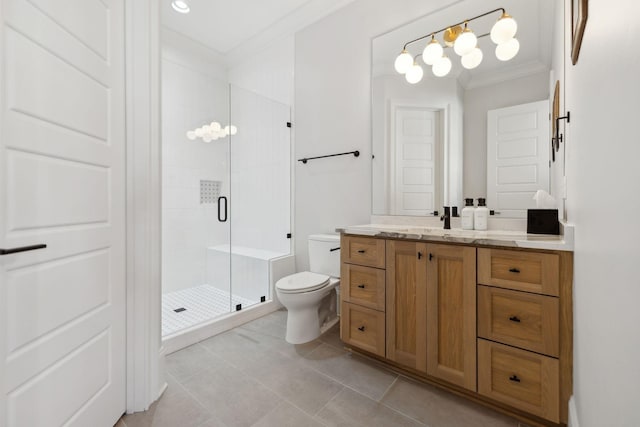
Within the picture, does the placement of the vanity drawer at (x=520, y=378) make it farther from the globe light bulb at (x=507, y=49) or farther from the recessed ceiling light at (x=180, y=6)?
the recessed ceiling light at (x=180, y=6)

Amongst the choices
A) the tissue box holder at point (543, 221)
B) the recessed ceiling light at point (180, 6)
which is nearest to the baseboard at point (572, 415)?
the tissue box holder at point (543, 221)

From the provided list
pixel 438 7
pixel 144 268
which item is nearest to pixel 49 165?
pixel 144 268

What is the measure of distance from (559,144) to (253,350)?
2.31 metres

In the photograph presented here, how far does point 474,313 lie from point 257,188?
2518 mm

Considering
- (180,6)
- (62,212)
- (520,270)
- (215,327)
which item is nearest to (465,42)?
(520,270)

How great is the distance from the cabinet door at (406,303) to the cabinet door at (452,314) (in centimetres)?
4

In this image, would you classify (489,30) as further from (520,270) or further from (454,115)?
(520,270)

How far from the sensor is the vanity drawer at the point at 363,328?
177cm

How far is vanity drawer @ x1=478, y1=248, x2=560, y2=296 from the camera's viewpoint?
123 centimetres

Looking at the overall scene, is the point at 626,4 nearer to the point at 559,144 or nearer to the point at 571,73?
the point at 571,73

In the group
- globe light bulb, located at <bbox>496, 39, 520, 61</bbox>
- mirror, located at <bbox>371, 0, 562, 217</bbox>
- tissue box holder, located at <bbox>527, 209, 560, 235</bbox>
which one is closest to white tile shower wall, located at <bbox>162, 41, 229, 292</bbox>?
mirror, located at <bbox>371, 0, 562, 217</bbox>

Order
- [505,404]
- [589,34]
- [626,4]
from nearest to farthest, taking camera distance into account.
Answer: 1. [626,4]
2. [589,34]
3. [505,404]

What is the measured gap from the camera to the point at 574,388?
1147 mm

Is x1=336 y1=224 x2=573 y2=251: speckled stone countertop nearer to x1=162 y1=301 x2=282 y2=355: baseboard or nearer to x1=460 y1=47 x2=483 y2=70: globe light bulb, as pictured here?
x1=460 y1=47 x2=483 y2=70: globe light bulb
